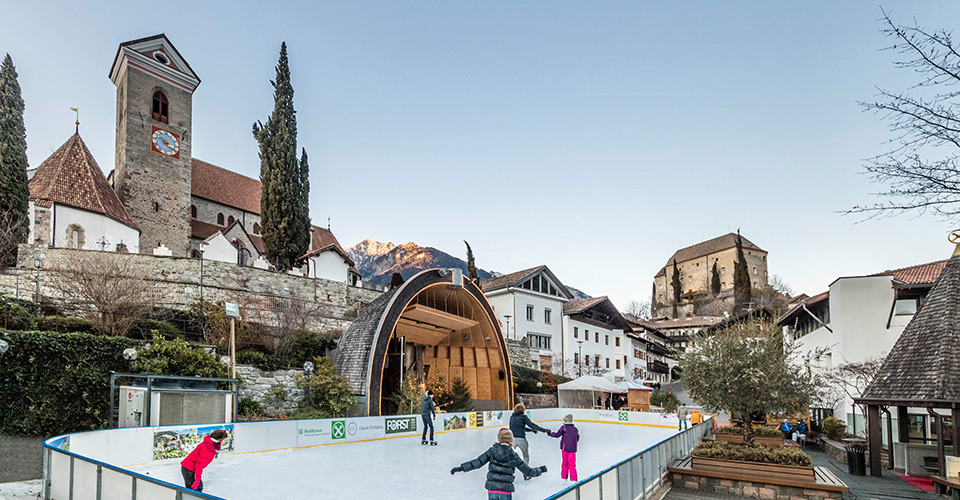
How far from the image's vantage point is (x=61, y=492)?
8055 mm

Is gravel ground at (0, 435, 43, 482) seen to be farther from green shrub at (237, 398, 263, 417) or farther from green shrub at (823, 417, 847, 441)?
green shrub at (823, 417, 847, 441)

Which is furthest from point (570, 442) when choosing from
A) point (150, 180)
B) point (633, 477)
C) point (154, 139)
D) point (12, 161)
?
point (154, 139)

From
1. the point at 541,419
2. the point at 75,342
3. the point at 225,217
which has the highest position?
the point at 225,217

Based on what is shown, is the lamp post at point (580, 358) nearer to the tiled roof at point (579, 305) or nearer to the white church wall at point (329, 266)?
the tiled roof at point (579, 305)

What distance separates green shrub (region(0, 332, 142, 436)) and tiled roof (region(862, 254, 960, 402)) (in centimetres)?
2021

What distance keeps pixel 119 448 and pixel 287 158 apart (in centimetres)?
2658

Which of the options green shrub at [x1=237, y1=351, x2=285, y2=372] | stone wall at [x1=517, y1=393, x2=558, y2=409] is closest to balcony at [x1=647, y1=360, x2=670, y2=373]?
stone wall at [x1=517, y1=393, x2=558, y2=409]

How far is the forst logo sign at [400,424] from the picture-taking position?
20.8m

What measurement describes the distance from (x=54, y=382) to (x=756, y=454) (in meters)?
17.4

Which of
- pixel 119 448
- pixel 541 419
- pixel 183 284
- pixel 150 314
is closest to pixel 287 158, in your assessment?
pixel 183 284

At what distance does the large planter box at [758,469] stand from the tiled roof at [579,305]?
1458 inches

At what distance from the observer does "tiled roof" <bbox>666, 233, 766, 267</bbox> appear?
365ft

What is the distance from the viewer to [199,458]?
29.1 ft

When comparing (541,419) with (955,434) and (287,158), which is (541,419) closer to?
(955,434)
